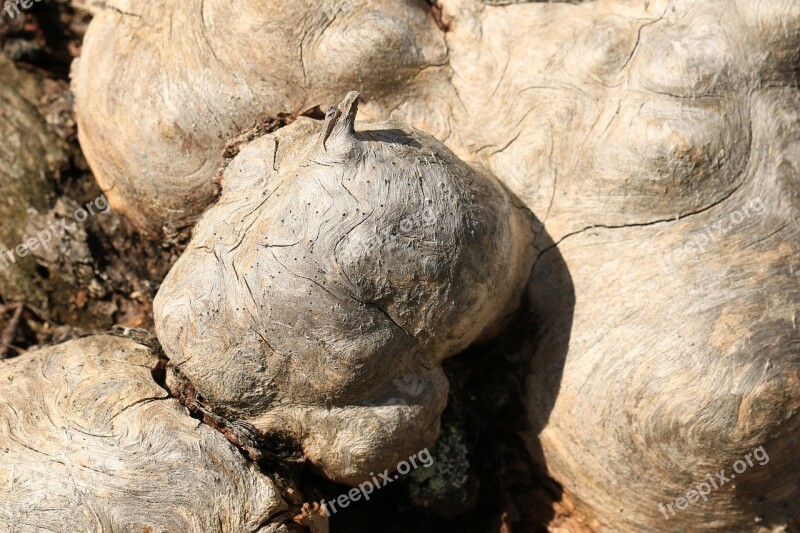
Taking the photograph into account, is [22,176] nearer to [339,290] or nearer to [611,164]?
[339,290]

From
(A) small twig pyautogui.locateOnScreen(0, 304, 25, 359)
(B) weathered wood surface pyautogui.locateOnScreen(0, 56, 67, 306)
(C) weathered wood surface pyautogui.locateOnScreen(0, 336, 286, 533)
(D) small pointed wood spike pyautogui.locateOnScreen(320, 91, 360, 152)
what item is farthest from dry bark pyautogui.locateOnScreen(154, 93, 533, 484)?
(B) weathered wood surface pyautogui.locateOnScreen(0, 56, 67, 306)

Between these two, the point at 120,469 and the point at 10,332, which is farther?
the point at 10,332

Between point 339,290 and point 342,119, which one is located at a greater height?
point 342,119

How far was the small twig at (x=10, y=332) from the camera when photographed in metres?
3.50

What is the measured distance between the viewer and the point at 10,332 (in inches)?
144

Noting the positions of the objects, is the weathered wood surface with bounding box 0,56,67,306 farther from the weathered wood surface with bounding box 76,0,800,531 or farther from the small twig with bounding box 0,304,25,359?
the weathered wood surface with bounding box 76,0,800,531

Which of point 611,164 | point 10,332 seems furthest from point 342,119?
point 10,332

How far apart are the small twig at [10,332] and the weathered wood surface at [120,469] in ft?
2.30

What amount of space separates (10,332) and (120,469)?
140 centimetres

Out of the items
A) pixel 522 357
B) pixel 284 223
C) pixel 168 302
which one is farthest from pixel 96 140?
pixel 522 357

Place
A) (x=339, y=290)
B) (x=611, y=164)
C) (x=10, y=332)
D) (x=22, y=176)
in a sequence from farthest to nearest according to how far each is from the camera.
Result: (x=22, y=176) → (x=10, y=332) → (x=611, y=164) → (x=339, y=290)

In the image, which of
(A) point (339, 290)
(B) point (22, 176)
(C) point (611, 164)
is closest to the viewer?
(A) point (339, 290)

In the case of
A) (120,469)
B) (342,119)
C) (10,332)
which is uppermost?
(342,119)

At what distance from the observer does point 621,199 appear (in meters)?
3.22
